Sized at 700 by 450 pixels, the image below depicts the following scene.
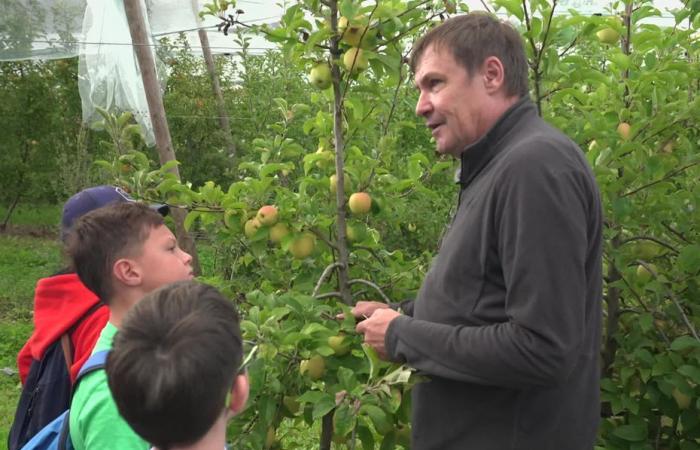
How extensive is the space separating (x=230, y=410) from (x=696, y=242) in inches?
70.8

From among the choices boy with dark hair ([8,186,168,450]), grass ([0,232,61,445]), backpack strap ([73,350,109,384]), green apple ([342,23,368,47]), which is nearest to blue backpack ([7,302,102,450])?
boy with dark hair ([8,186,168,450])

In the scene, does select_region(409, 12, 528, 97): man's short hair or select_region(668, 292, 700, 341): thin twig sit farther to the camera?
select_region(668, 292, 700, 341): thin twig

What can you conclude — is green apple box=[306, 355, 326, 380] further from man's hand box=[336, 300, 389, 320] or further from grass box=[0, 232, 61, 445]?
grass box=[0, 232, 61, 445]

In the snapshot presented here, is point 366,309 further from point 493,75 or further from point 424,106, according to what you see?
point 493,75

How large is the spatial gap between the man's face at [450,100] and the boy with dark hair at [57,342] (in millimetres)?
891

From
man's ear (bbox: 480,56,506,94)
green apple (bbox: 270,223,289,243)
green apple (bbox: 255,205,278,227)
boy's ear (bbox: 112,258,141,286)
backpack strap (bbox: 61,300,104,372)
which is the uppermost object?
man's ear (bbox: 480,56,506,94)

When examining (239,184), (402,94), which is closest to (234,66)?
(402,94)

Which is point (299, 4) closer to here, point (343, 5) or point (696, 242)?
point (343, 5)

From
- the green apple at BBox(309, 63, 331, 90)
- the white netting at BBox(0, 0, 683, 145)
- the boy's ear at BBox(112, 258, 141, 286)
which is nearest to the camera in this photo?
the boy's ear at BBox(112, 258, 141, 286)

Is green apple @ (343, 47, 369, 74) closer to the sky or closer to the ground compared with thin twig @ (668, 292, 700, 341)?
A: closer to the sky

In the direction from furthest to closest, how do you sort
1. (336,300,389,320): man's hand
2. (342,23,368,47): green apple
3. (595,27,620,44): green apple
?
(595,27,620,44): green apple, (342,23,368,47): green apple, (336,300,389,320): man's hand

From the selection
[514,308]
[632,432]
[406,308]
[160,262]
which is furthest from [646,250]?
[160,262]

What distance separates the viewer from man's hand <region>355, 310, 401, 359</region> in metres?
1.81

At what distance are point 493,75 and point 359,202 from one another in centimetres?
84
